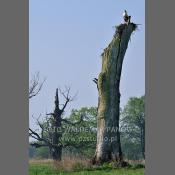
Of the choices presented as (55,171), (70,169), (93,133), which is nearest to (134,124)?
(93,133)

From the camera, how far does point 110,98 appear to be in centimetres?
1355

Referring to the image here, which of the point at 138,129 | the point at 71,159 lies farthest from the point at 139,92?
the point at 71,159

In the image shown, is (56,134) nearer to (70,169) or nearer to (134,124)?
(70,169)

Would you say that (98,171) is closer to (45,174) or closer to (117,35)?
Answer: (45,174)

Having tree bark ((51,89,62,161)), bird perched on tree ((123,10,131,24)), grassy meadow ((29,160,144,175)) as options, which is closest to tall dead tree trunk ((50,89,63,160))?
tree bark ((51,89,62,161))

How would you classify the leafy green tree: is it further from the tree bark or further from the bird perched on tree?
the bird perched on tree

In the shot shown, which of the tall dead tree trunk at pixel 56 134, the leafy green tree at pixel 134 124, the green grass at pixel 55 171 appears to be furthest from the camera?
the leafy green tree at pixel 134 124

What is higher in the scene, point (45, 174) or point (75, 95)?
point (75, 95)

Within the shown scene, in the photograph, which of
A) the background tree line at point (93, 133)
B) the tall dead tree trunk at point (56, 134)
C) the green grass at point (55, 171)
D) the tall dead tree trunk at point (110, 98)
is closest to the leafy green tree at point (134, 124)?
the background tree line at point (93, 133)

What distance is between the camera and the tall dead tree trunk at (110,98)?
531 inches

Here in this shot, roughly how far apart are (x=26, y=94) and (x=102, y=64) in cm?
121

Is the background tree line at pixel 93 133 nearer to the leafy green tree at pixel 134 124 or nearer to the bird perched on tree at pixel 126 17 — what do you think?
the leafy green tree at pixel 134 124

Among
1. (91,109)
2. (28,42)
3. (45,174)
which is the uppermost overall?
(28,42)

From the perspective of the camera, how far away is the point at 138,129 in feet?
44.8
